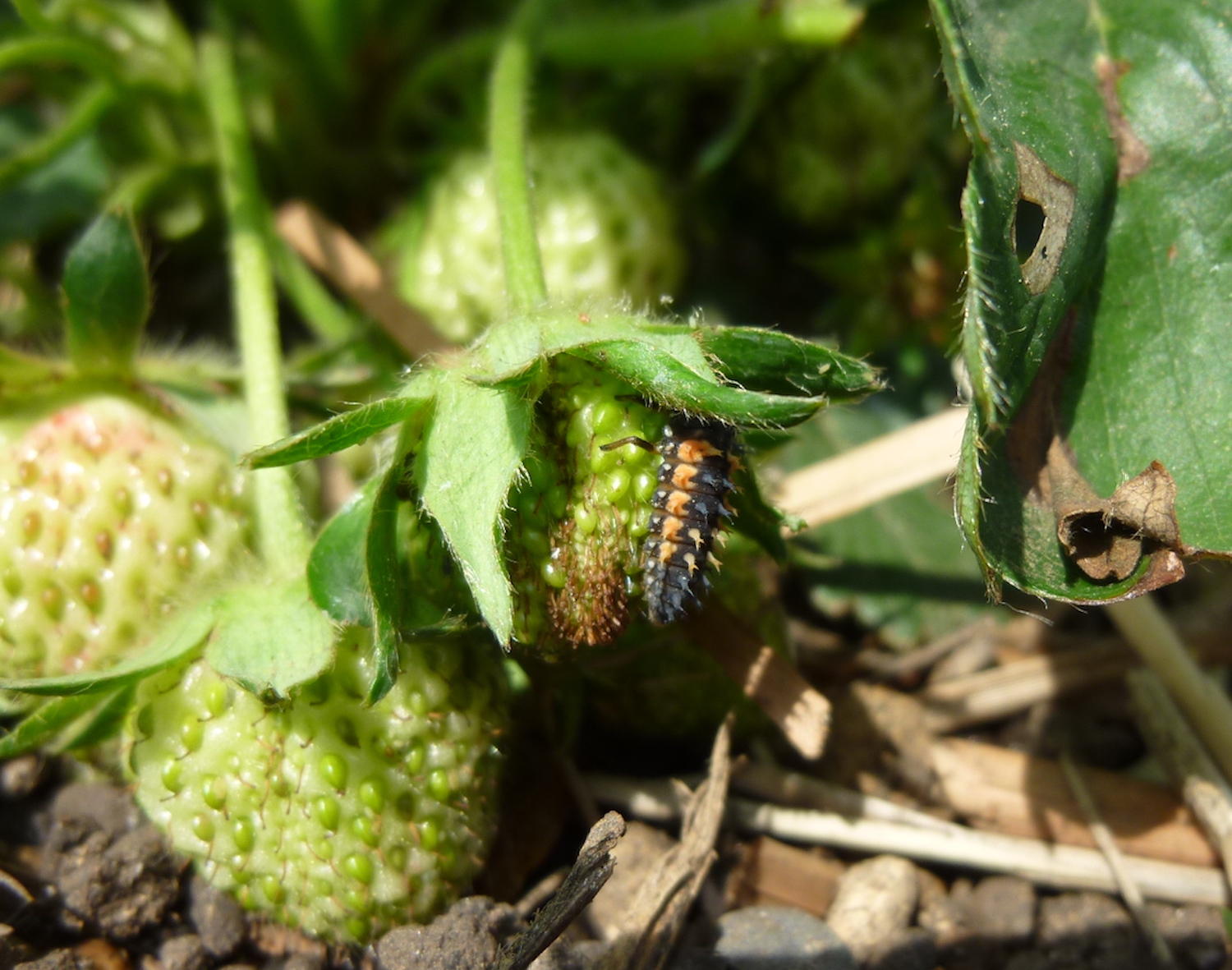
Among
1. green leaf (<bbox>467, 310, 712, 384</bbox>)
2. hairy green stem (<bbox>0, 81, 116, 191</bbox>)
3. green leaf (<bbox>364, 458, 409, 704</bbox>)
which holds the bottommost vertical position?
green leaf (<bbox>364, 458, 409, 704</bbox>)

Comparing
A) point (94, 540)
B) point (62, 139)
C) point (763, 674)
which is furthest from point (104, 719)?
point (62, 139)

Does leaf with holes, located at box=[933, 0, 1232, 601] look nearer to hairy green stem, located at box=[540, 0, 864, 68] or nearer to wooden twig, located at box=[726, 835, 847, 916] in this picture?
hairy green stem, located at box=[540, 0, 864, 68]

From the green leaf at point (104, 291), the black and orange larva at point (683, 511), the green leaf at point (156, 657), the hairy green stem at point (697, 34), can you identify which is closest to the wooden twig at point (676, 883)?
the black and orange larva at point (683, 511)

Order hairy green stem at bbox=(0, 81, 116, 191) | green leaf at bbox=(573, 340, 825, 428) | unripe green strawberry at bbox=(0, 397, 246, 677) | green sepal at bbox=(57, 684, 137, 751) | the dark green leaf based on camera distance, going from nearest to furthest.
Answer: green leaf at bbox=(573, 340, 825, 428), green sepal at bbox=(57, 684, 137, 751), unripe green strawberry at bbox=(0, 397, 246, 677), hairy green stem at bbox=(0, 81, 116, 191), the dark green leaf

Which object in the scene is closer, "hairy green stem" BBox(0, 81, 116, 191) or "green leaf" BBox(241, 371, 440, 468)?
"green leaf" BBox(241, 371, 440, 468)

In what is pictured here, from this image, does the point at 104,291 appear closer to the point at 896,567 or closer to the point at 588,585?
the point at 588,585

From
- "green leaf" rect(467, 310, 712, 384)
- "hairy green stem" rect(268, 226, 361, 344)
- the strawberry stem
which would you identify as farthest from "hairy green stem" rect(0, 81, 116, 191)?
"green leaf" rect(467, 310, 712, 384)
